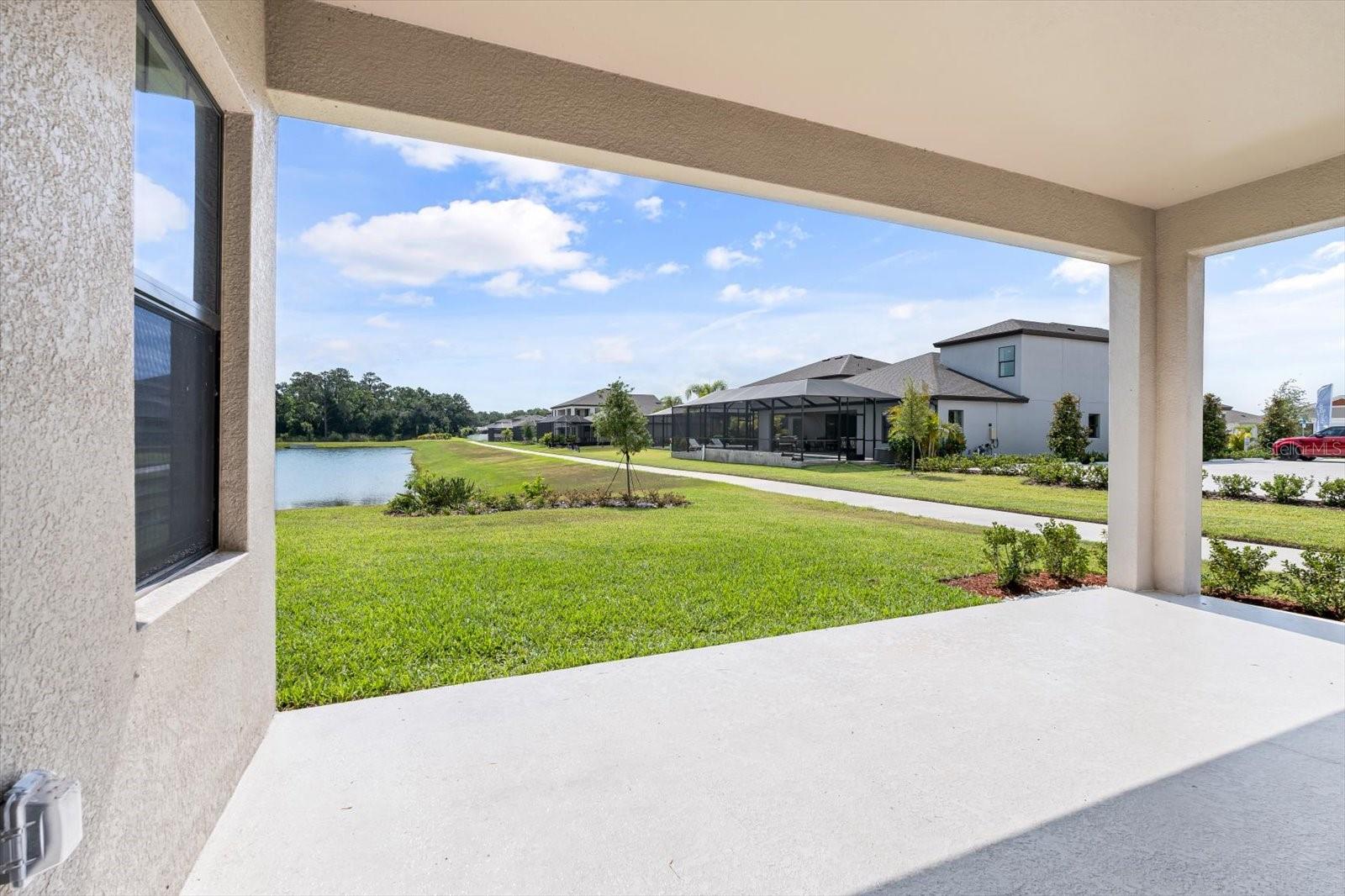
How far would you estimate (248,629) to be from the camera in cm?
237

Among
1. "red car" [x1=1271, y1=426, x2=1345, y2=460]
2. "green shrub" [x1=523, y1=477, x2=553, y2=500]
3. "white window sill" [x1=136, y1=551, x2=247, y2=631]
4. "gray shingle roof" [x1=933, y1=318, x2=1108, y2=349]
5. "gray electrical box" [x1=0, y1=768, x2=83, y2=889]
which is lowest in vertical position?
"green shrub" [x1=523, y1=477, x2=553, y2=500]

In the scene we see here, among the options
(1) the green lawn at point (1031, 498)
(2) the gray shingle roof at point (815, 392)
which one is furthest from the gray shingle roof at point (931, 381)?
(1) the green lawn at point (1031, 498)

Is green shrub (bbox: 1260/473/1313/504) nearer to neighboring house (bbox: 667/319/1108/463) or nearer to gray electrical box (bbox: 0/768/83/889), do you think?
neighboring house (bbox: 667/319/1108/463)

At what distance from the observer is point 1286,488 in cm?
898

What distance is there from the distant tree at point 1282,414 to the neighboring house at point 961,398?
9.29 meters

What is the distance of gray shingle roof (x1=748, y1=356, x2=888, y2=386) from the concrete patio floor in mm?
21642

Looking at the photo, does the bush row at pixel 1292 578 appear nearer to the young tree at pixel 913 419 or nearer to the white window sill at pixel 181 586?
the white window sill at pixel 181 586

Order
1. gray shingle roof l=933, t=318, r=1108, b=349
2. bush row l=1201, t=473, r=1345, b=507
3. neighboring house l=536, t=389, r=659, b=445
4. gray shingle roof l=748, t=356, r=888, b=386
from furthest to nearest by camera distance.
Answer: gray shingle roof l=748, t=356, r=888, b=386, gray shingle roof l=933, t=318, r=1108, b=349, neighboring house l=536, t=389, r=659, b=445, bush row l=1201, t=473, r=1345, b=507

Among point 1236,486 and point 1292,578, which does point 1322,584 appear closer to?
point 1292,578

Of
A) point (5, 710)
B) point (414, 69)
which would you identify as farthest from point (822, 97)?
point (5, 710)

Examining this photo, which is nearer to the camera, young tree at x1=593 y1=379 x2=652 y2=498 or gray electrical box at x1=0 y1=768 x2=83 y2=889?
gray electrical box at x1=0 y1=768 x2=83 y2=889

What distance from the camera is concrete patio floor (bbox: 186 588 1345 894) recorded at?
191 cm

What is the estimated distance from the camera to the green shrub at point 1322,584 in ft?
15.6

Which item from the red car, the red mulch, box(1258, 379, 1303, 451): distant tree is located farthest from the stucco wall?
box(1258, 379, 1303, 451): distant tree
